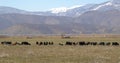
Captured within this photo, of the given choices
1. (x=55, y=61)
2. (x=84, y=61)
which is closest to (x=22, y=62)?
(x=55, y=61)

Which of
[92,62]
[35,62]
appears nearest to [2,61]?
[35,62]

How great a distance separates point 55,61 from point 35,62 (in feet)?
6.33

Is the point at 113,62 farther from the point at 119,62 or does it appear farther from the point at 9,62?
the point at 9,62

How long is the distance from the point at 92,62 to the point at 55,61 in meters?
3.43

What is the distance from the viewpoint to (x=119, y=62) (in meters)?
28.8

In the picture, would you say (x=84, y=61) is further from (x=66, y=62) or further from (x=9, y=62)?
(x=9, y=62)

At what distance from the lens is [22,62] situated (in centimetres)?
2964

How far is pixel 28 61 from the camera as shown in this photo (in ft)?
99.8

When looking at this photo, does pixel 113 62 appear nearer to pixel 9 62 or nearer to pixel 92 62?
pixel 92 62

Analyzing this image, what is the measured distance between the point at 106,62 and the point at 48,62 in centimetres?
494

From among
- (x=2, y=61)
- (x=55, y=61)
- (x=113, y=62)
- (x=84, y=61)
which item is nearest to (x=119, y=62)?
(x=113, y=62)

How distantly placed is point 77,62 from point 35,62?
3606 millimetres

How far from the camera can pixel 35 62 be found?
29578 millimetres

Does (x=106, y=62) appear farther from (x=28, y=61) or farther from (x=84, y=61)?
(x=28, y=61)
